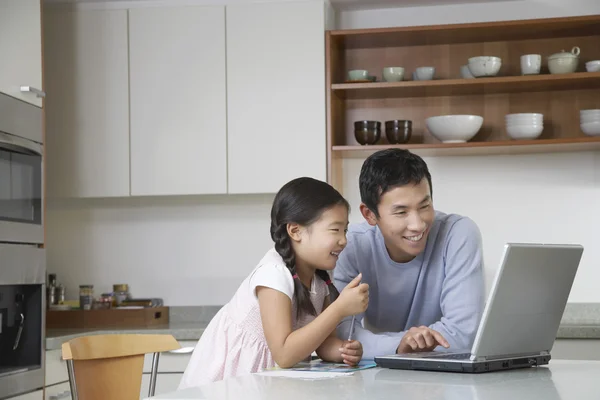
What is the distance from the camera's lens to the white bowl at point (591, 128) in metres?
3.63

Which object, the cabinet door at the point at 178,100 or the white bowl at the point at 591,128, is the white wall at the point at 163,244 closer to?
the cabinet door at the point at 178,100

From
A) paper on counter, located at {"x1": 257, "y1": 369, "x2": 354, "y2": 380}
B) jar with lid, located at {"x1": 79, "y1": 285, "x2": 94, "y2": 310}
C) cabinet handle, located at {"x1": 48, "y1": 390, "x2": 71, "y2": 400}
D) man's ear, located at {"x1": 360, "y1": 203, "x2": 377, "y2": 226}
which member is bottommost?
cabinet handle, located at {"x1": 48, "y1": 390, "x2": 71, "y2": 400}

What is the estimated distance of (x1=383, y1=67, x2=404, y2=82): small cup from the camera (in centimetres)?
380

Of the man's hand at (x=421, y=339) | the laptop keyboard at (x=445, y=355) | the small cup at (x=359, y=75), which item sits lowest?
the laptop keyboard at (x=445, y=355)

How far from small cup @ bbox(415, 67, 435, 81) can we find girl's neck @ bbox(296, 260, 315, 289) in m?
1.85

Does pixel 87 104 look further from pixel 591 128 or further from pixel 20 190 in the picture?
pixel 591 128

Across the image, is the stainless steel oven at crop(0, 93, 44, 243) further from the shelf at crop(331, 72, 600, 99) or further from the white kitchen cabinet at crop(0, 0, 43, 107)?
the shelf at crop(331, 72, 600, 99)

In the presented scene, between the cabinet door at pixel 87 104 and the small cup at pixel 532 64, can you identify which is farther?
the cabinet door at pixel 87 104

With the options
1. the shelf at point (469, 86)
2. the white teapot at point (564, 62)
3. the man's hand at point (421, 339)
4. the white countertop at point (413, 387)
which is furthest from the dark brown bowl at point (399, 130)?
the white countertop at point (413, 387)

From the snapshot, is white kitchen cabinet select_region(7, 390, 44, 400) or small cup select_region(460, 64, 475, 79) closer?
white kitchen cabinet select_region(7, 390, 44, 400)

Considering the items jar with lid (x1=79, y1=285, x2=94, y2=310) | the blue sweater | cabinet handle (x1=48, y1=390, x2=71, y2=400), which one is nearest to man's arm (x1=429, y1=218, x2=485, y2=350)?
the blue sweater

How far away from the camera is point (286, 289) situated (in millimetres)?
1944

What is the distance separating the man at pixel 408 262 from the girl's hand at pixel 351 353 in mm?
109

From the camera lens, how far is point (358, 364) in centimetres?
196
